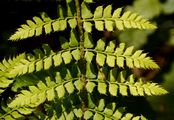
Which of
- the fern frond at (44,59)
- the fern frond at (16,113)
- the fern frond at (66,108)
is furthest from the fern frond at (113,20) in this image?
the fern frond at (16,113)

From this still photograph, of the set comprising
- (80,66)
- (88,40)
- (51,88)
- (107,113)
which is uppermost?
(88,40)

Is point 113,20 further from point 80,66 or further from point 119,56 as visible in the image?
point 80,66

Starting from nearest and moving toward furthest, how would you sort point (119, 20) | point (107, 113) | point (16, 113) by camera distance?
point (119, 20)
point (107, 113)
point (16, 113)

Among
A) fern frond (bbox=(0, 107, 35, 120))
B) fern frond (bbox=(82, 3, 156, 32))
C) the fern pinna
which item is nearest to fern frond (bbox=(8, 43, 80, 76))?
the fern pinna

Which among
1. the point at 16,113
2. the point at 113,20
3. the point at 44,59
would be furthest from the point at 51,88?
the point at 113,20

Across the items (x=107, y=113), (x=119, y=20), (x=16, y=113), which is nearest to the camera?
(x=119, y=20)

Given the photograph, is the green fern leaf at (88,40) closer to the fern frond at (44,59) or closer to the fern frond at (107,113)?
the fern frond at (44,59)

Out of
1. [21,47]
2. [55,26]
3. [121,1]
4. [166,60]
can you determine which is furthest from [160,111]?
[55,26]
